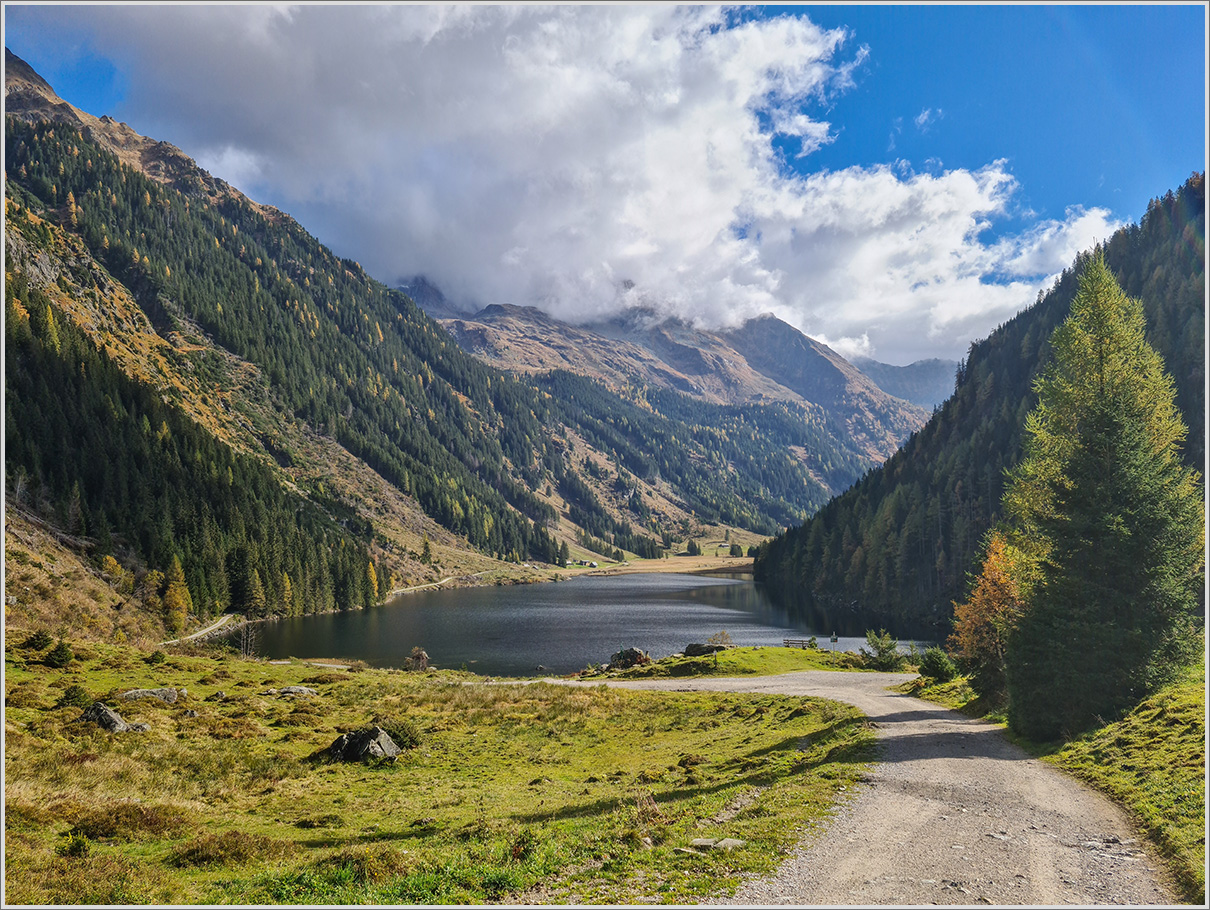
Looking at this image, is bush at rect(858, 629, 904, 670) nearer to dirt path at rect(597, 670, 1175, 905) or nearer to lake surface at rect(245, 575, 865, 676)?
lake surface at rect(245, 575, 865, 676)

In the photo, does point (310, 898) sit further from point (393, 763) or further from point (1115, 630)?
point (1115, 630)

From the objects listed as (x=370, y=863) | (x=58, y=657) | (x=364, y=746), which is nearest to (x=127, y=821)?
(x=370, y=863)

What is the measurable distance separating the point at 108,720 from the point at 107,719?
0.30ft

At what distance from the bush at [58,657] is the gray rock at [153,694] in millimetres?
9131

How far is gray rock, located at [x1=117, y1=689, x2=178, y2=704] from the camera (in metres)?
40.3

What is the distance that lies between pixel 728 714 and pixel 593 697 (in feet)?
40.4

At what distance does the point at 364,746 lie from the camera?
114ft

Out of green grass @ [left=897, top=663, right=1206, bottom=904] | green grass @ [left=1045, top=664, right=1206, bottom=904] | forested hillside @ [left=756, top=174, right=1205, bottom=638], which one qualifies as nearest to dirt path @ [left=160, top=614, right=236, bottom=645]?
green grass @ [left=897, top=663, right=1206, bottom=904]

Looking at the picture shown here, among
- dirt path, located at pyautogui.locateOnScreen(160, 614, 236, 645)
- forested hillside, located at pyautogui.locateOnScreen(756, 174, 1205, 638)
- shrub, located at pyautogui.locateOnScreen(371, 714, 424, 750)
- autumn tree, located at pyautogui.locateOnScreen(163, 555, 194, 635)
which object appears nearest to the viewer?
shrub, located at pyautogui.locateOnScreen(371, 714, 424, 750)

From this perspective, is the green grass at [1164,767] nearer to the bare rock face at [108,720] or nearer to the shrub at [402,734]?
the shrub at [402,734]

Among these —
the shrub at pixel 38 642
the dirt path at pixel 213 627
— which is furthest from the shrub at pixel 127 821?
the dirt path at pixel 213 627

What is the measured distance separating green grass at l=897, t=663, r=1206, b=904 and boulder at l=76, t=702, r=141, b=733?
43.4 m

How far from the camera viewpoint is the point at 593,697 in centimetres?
5353

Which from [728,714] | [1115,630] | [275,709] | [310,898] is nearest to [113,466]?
[275,709]
